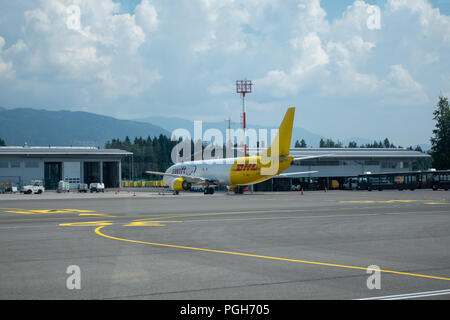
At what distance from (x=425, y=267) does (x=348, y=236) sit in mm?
6571

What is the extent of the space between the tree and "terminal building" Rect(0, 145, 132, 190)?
71.7m

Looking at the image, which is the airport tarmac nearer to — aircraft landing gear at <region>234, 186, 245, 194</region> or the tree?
aircraft landing gear at <region>234, 186, 245, 194</region>

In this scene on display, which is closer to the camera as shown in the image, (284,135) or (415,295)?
(415,295)

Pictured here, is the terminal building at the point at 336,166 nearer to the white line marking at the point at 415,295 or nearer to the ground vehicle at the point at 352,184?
the ground vehicle at the point at 352,184

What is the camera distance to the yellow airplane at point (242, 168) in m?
58.5

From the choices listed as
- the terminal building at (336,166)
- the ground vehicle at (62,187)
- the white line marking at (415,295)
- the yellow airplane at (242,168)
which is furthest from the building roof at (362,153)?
the white line marking at (415,295)

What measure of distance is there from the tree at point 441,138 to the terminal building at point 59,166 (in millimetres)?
71703

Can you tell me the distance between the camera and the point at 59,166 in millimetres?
108625

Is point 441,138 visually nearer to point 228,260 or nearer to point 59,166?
point 59,166

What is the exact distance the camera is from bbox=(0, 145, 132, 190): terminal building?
322 ft

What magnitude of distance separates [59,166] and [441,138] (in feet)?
287

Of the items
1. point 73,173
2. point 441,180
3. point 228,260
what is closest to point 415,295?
Answer: point 228,260

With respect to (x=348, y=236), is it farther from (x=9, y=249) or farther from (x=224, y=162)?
(x=224, y=162)

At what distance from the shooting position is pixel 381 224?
905 inches
